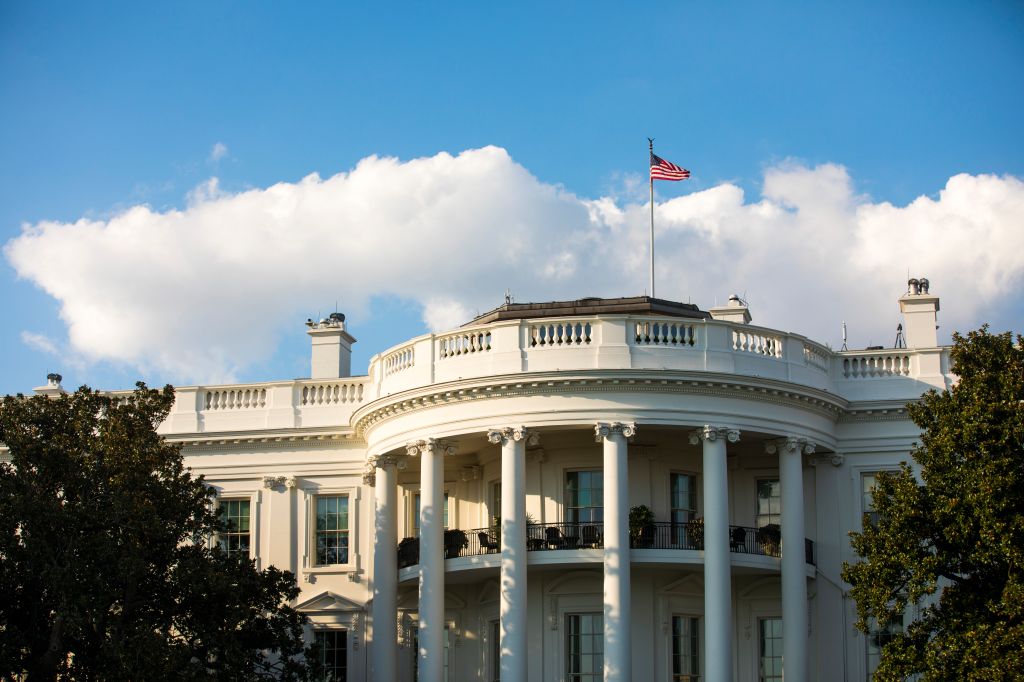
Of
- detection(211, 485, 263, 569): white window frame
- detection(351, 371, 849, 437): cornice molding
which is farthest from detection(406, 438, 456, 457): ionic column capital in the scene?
detection(211, 485, 263, 569): white window frame

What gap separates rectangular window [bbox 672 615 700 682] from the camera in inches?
1388

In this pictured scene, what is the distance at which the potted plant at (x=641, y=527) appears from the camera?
34656mm

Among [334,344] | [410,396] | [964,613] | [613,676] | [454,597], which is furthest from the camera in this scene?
[334,344]

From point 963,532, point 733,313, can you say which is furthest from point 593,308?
point 963,532

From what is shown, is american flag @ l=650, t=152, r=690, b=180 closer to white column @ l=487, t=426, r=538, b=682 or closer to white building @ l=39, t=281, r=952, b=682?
white building @ l=39, t=281, r=952, b=682

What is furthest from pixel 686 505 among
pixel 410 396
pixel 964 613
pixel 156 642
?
pixel 156 642

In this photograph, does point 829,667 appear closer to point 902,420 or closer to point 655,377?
point 902,420

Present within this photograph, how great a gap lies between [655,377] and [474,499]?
22.1ft

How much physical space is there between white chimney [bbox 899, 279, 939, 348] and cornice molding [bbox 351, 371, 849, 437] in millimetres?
4210

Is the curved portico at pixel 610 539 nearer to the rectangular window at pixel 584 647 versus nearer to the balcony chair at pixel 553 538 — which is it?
the balcony chair at pixel 553 538

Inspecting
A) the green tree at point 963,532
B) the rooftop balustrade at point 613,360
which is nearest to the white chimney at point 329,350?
the rooftop balustrade at point 613,360

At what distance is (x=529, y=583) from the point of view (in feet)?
117

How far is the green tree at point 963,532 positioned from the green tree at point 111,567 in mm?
11379

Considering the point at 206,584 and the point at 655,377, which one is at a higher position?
the point at 655,377
